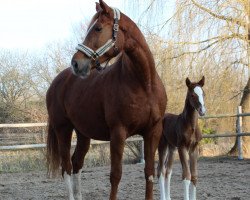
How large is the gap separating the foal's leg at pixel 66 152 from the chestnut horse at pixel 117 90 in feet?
1.77

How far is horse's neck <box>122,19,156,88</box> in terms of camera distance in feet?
11.5

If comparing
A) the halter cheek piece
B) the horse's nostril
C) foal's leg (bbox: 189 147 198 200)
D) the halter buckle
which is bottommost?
foal's leg (bbox: 189 147 198 200)

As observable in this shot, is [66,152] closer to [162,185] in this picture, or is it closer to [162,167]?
[162,185]

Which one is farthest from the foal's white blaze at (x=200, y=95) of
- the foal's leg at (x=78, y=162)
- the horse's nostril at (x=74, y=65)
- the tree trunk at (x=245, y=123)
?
the tree trunk at (x=245, y=123)

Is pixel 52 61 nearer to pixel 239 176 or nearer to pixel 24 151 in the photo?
pixel 24 151

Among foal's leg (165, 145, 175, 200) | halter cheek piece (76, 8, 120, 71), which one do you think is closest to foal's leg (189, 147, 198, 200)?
foal's leg (165, 145, 175, 200)

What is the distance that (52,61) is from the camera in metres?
21.4

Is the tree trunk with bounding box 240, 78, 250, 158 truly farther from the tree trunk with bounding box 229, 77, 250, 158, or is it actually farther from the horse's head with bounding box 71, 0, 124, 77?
the horse's head with bounding box 71, 0, 124, 77

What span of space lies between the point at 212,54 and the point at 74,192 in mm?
7617

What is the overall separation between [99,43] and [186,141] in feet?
8.21

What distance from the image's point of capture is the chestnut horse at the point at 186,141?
17.0 feet

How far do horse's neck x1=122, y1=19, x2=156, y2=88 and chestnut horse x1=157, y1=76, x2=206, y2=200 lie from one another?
1.81m

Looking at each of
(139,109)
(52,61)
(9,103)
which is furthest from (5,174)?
(52,61)

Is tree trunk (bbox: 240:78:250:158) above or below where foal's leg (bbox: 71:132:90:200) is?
above
